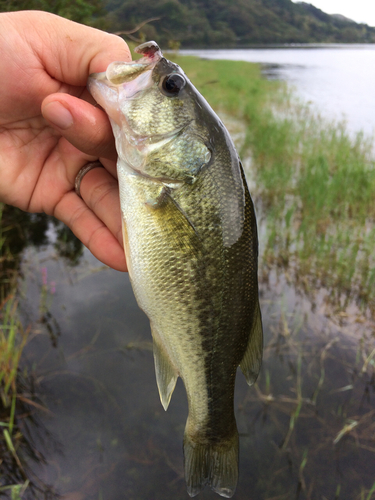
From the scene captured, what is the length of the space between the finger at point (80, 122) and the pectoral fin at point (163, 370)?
0.98 meters

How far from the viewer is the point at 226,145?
1.63 m

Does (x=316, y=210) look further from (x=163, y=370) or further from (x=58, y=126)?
(x=58, y=126)

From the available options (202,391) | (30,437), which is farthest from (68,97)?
(30,437)

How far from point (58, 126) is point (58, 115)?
7cm

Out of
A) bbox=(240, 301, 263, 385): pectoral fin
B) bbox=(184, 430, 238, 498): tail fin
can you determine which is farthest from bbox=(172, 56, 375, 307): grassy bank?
bbox=(184, 430, 238, 498): tail fin

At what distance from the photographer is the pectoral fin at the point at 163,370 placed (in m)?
1.75

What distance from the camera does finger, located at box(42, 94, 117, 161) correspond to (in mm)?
1518

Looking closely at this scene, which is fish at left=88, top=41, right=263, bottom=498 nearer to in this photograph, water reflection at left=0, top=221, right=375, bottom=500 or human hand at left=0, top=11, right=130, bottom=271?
human hand at left=0, top=11, right=130, bottom=271

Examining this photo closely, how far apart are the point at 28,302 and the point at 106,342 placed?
1206mm

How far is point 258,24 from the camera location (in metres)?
107

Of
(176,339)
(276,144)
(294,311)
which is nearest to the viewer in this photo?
(176,339)

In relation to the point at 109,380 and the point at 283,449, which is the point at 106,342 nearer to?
the point at 109,380

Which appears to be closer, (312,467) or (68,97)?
(68,97)

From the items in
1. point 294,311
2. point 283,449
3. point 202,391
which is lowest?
point 283,449
